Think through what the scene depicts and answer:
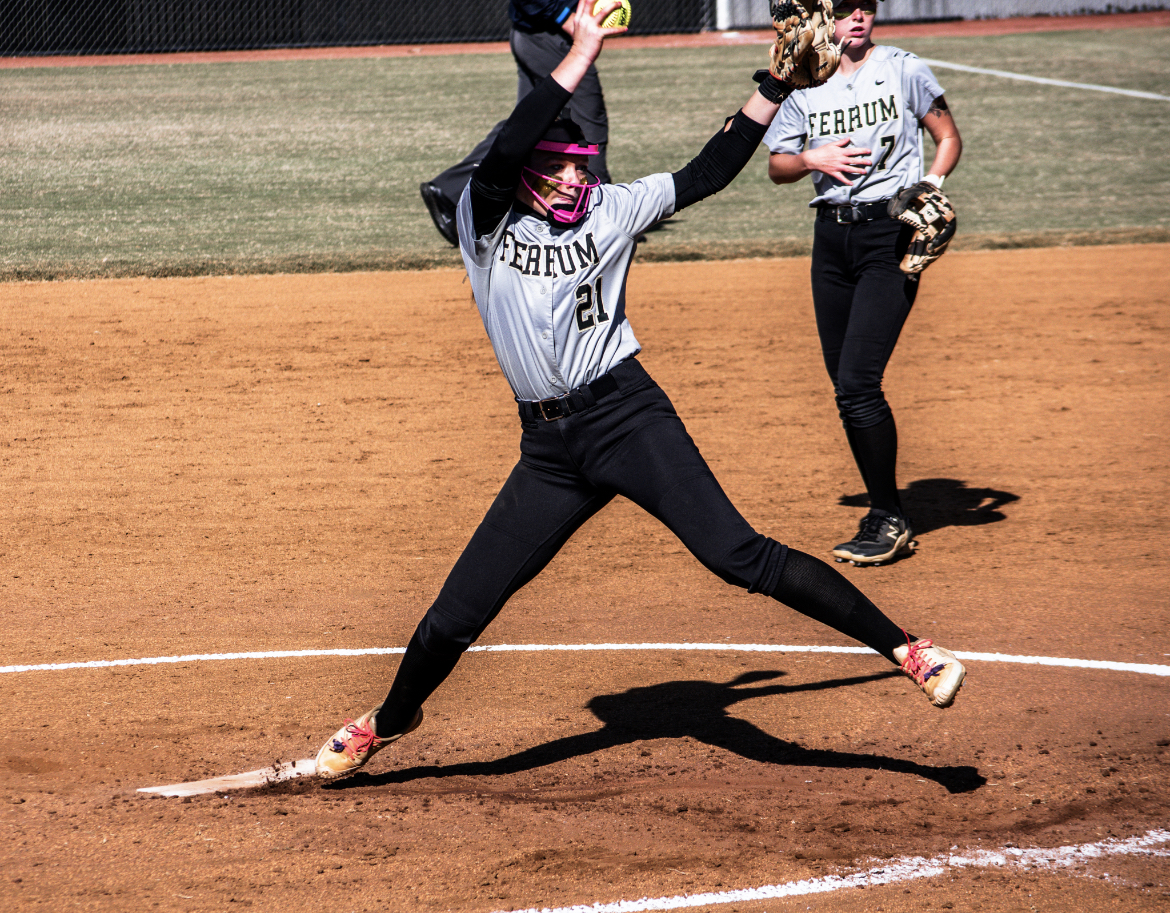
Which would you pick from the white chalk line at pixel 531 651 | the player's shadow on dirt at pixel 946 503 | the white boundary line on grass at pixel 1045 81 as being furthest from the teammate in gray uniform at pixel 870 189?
the white boundary line on grass at pixel 1045 81

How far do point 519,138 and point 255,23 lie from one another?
26119mm

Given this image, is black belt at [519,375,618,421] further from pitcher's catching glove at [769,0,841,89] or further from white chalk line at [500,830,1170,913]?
white chalk line at [500,830,1170,913]

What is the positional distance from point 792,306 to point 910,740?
7.59m

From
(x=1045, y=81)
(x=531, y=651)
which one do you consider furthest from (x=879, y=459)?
(x=1045, y=81)

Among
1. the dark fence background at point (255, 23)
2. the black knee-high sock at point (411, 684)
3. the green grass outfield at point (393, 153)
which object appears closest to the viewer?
the black knee-high sock at point (411, 684)

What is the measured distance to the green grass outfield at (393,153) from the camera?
14.9 metres

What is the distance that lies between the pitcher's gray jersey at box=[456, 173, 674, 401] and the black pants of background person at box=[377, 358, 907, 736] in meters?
0.12

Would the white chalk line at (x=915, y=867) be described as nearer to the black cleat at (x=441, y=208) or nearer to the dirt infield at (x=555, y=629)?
the dirt infield at (x=555, y=629)

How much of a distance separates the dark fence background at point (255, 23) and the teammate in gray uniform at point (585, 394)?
2403cm

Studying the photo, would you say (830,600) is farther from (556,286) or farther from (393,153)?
(393,153)

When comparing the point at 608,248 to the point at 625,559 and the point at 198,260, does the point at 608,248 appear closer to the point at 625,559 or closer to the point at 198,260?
the point at 625,559

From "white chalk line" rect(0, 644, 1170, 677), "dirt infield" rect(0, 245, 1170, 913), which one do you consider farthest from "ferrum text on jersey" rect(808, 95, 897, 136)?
"white chalk line" rect(0, 644, 1170, 677)

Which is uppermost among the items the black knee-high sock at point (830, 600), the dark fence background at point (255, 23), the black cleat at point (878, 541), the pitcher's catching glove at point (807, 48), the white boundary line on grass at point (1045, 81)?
the pitcher's catching glove at point (807, 48)

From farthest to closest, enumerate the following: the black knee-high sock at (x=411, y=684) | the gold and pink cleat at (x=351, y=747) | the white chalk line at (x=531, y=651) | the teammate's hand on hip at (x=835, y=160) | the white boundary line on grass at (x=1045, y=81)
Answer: the white boundary line on grass at (x=1045, y=81), the white chalk line at (x=531, y=651), the teammate's hand on hip at (x=835, y=160), the gold and pink cleat at (x=351, y=747), the black knee-high sock at (x=411, y=684)
